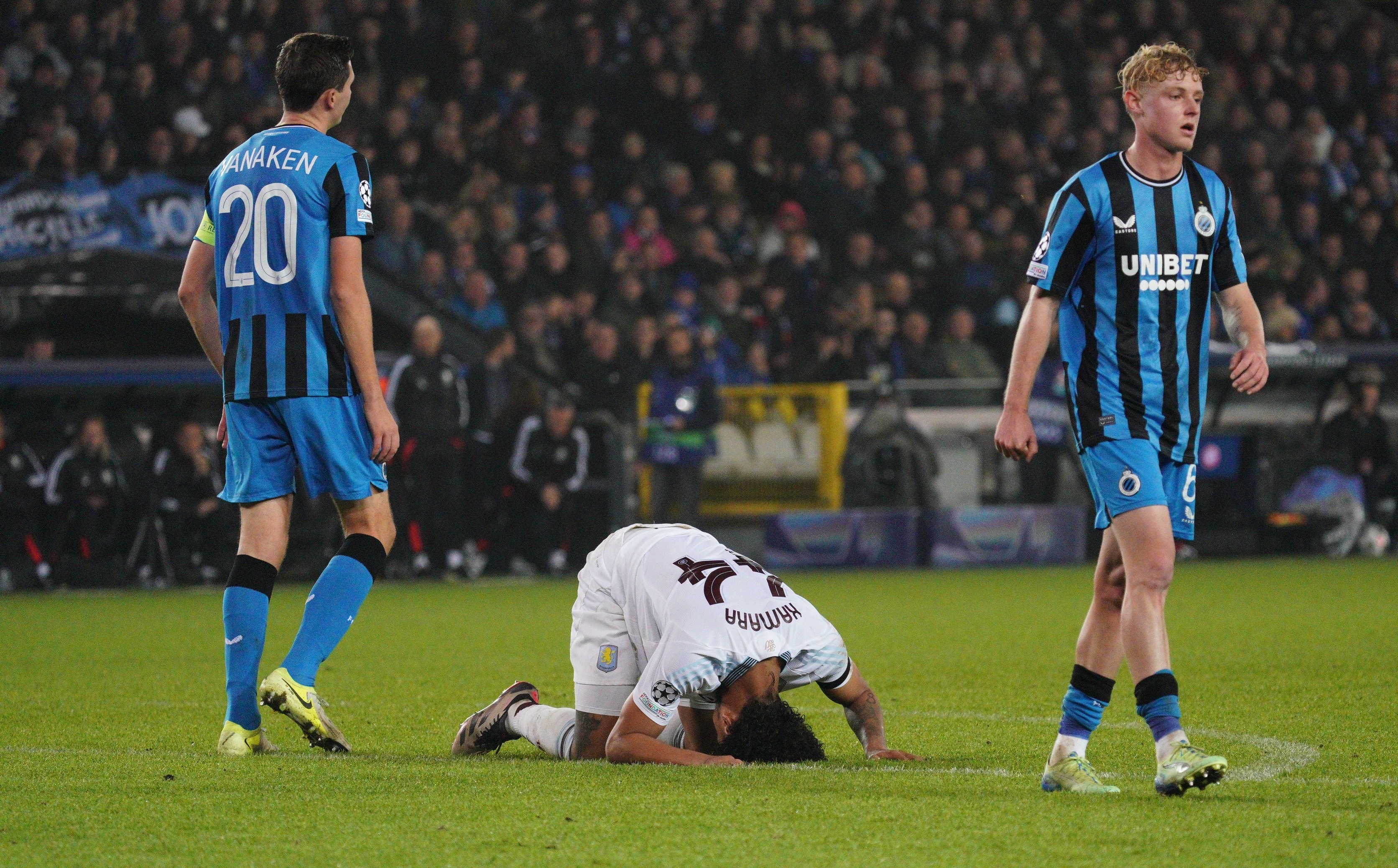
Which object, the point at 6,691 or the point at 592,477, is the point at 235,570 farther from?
the point at 592,477

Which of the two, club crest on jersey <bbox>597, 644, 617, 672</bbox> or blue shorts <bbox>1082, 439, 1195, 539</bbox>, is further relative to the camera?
club crest on jersey <bbox>597, 644, 617, 672</bbox>

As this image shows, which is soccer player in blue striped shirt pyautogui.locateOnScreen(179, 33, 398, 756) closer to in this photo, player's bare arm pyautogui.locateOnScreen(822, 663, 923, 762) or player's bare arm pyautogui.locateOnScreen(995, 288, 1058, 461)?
player's bare arm pyautogui.locateOnScreen(822, 663, 923, 762)

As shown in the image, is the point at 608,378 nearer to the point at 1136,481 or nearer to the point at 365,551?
the point at 365,551

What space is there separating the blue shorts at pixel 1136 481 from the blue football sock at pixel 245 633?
7.45 feet

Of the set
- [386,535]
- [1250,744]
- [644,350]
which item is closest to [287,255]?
[386,535]

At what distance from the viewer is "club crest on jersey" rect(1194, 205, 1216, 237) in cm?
437

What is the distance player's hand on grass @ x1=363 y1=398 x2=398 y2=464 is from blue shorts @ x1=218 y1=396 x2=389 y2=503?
80 millimetres

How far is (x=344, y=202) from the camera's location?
505 centimetres

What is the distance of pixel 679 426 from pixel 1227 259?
1029cm

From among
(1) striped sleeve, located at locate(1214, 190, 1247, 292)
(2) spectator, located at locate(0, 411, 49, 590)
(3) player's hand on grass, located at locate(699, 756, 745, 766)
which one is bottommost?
(2) spectator, located at locate(0, 411, 49, 590)

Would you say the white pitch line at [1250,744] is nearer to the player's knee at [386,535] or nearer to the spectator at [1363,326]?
the player's knee at [386,535]

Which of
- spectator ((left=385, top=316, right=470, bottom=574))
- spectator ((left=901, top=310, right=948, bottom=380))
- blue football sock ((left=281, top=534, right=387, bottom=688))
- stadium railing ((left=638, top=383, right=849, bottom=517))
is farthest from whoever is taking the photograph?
spectator ((left=901, top=310, right=948, bottom=380))

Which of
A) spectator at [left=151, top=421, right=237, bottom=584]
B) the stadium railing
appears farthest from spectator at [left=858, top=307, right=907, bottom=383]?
spectator at [left=151, top=421, right=237, bottom=584]

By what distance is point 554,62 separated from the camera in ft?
60.0
